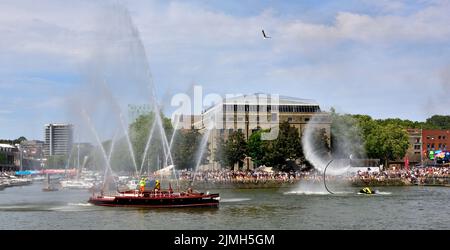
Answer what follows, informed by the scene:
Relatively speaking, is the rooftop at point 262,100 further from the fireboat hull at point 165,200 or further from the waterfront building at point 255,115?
the fireboat hull at point 165,200

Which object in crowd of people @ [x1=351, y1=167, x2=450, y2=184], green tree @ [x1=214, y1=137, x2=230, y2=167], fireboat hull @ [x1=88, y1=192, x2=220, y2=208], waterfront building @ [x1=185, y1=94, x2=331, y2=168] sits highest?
waterfront building @ [x1=185, y1=94, x2=331, y2=168]

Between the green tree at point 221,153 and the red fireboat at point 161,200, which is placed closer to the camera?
the red fireboat at point 161,200

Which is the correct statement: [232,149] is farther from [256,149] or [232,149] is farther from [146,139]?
[146,139]

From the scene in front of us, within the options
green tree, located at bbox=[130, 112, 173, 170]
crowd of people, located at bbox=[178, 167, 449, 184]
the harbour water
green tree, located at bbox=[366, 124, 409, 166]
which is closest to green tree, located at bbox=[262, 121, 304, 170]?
crowd of people, located at bbox=[178, 167, 449, 184]

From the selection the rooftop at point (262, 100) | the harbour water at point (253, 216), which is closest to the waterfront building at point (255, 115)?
the rooftop at point (262, 100)

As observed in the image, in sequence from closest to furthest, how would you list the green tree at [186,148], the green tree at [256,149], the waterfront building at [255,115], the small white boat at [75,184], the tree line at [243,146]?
1. the small white boat at [75,184]
2. the tree line at [243,146]
3. the green tree at [186,148]
4. the green tree at [256,149]
5. the waterfront building at [255,115]

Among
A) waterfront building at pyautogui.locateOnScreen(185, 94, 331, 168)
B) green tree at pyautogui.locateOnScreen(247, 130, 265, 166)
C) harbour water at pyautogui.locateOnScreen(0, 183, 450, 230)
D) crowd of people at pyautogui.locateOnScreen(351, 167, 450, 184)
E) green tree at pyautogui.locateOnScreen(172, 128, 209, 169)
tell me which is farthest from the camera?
waterfront building at pyautogui.locateOnScreen(185, 94, 331, 168)

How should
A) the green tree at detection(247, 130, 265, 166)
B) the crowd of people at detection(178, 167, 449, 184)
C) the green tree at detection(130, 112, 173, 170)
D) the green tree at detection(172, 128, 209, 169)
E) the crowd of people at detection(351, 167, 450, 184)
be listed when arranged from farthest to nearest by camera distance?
the green tree at detection(130, 112, 173, 170), the green tree at detection(247, 130, 265, 166), the green tree at detection(172, 128, 209, 169), the crowd of people at detection(351, 167, 450, 184), the crowd of people at detection(178, 167, 449, 184)

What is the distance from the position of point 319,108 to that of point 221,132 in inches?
1416

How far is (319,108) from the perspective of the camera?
195875 millimetres

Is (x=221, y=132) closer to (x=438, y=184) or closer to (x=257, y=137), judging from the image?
(x=257, y=137)

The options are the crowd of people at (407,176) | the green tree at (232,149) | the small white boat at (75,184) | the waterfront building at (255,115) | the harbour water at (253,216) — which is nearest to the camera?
the harbour water at (253,216)

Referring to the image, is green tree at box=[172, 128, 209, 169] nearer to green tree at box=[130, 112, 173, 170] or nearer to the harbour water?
green tree at box=[130, 112, 173, 170]
